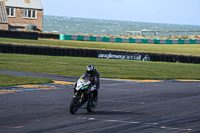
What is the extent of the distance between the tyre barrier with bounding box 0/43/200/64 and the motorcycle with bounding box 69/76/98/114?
2468cm

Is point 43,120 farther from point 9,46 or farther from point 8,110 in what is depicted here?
point 9,46

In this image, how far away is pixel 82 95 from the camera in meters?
11.6

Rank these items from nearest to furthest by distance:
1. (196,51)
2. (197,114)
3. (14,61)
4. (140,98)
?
(197,114) < (140,98) < (14,61) < (196,51)

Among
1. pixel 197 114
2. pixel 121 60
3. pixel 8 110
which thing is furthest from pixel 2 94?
pixel 121 60

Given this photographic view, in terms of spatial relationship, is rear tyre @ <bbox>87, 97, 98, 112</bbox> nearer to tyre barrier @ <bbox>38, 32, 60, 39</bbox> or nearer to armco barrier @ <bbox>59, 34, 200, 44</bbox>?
armco barrier @ <bbox>59, 34, 200, 44</bbox>

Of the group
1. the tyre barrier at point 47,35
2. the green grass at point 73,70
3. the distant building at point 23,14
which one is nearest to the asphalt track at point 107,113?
the green grass at point 73,70

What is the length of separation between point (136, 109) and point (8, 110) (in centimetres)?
400

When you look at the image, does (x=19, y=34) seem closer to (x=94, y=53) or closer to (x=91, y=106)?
(x=94, y=53)

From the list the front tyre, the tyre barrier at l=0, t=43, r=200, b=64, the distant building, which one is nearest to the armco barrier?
the distant building

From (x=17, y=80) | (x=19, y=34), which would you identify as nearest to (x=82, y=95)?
(x=17, y=80)

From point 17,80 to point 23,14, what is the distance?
52398 millimetres

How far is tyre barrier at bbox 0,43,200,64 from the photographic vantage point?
3562 centimetres

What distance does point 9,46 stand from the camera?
35.4 meters

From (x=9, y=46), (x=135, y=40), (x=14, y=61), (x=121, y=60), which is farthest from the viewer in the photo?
(x=135, y=40)
